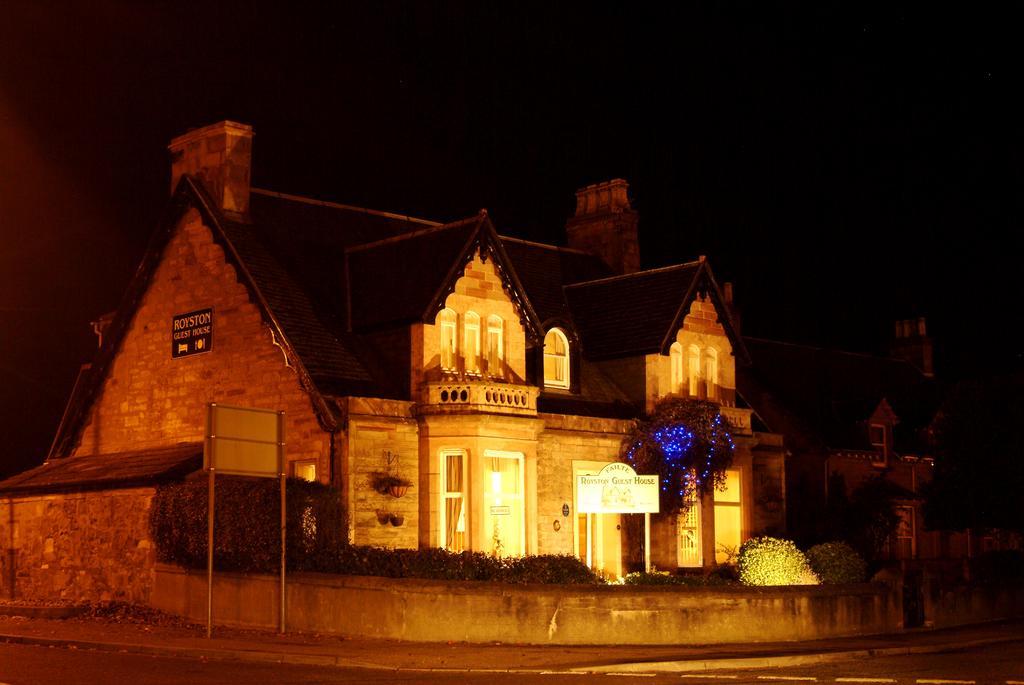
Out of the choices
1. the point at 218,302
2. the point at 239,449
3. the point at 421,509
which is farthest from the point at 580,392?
the point at 239,449

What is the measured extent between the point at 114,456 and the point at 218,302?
4.73m

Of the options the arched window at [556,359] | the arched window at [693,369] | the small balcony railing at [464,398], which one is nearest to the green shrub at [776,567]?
the small balcony railing at [464,398]

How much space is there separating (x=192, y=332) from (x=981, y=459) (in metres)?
22.1

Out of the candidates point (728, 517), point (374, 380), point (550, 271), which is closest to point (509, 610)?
point (374, 380)

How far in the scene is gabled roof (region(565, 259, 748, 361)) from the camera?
121 feet

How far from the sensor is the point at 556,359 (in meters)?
36.0

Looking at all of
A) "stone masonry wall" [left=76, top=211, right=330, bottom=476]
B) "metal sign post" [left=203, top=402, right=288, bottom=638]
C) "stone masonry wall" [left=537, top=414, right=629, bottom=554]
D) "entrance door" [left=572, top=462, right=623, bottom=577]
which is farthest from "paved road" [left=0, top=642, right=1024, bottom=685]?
"entrance door" [left=572, top=462, right=623, bottom=577]

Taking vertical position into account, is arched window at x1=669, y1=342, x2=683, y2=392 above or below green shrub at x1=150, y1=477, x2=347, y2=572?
above

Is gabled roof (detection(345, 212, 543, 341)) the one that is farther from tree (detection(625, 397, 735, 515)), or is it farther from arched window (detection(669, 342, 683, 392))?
arched window (detection(669, 342, 683, 392))

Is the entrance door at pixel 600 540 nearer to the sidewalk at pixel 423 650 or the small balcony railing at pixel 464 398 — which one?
the small balcony railing at pixel 464 398

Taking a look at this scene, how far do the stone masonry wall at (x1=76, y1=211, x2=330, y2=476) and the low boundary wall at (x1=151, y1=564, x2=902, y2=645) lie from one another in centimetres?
587

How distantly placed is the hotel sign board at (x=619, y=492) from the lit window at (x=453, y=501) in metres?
3.95

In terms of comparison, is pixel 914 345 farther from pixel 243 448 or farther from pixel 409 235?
pixel 243 448

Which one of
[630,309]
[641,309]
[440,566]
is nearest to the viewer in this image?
[440,566]
